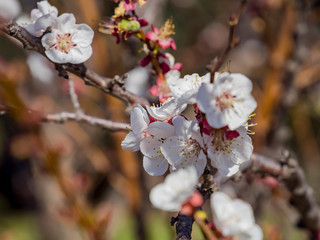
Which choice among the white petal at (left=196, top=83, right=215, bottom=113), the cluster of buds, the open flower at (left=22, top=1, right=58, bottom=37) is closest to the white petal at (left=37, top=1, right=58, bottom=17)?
the open flower at (left=22, top=1, right=58, bottom=37)

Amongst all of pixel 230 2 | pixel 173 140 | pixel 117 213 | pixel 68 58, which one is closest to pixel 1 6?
pixel 68 58

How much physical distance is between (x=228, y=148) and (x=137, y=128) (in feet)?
0.48

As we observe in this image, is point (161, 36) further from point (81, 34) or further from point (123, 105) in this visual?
point (123, 105)

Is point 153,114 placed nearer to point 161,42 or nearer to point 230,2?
point 161,42

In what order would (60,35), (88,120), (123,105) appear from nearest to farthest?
1. (60,35)
2. (88,120)
3. (123,105)

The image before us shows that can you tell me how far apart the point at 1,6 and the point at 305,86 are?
113 centimetres

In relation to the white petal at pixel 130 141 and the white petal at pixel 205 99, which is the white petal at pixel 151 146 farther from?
the white petal at pixel 205 99

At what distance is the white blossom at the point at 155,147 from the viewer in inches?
21.6

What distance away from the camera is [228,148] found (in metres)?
0.55

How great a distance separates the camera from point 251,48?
213 centimetres

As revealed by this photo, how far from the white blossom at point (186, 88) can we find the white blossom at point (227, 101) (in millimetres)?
22

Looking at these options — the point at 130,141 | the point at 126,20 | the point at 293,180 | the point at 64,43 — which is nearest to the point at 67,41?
the point at 64,43

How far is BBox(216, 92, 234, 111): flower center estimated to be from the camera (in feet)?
1.63

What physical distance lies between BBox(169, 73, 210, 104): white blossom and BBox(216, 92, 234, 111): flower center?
35mm
